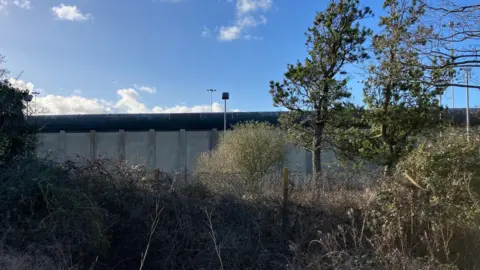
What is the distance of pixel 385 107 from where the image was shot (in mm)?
12070

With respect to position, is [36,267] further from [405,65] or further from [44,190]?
[405,65]

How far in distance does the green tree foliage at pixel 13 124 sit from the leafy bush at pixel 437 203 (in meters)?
7.23

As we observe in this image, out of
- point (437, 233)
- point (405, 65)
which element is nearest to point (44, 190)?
point (437, 233)

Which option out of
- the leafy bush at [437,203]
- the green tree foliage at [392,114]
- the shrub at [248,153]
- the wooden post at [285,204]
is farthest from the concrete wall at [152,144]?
the leafy bush at [437,203]

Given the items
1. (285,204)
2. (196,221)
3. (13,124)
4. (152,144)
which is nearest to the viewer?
(196,221)

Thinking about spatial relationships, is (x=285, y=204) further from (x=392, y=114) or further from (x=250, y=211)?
(x=392, y=114)

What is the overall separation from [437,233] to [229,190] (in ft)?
12.4

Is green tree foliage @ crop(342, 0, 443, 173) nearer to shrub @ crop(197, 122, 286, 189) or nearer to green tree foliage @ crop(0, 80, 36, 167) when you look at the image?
shrub @ crop(197, 122, 286, 189)

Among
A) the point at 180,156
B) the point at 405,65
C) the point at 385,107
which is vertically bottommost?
the point at 180,156

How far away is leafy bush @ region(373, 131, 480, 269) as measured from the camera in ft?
20.7

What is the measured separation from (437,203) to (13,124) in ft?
28.2

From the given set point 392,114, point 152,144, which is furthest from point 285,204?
point 152,144

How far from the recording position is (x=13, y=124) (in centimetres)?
916

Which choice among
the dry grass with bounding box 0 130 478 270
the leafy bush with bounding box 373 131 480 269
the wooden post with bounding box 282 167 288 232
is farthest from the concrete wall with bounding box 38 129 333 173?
the leafy bush with bounding box 373 131 480 269
